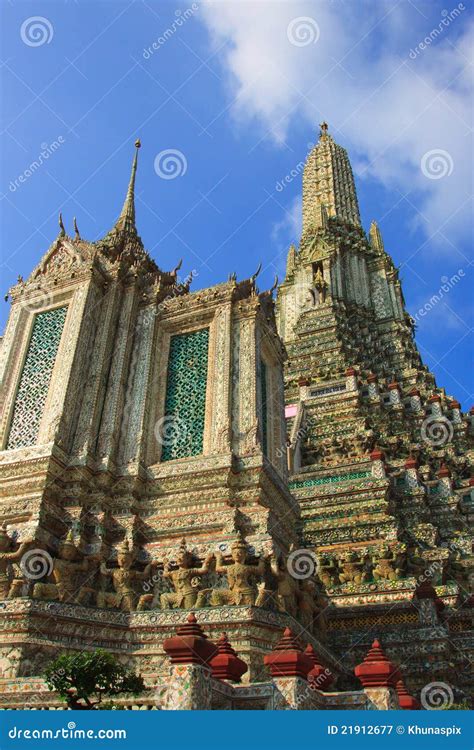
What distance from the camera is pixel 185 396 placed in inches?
551

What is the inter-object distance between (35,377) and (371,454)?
1108 cm

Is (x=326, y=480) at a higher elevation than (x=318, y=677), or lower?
higher

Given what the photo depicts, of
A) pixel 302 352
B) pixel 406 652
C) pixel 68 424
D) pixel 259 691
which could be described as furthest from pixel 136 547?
pixel 302 352

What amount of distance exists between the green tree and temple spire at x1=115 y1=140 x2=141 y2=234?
1363 cm

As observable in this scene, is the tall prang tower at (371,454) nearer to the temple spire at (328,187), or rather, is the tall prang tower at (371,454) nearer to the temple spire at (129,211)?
the temple spire at (328,187)

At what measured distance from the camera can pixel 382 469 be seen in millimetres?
19375

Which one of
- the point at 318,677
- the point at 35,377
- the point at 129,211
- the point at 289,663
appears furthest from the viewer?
the point at 129,211

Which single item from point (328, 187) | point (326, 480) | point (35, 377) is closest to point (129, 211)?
point (35, 377)

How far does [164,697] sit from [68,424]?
768 cm

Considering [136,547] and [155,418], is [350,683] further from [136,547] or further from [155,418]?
[155,418]

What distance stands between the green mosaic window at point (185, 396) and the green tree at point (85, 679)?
607 centimetres

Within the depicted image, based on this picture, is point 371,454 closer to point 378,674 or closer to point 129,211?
point 129,211

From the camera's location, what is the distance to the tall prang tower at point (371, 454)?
1411 centimetres

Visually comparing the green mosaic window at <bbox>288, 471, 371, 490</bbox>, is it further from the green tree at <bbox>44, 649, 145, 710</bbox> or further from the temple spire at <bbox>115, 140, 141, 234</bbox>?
the green tree at <bbox>44, 649, 145, 710</bbox>
